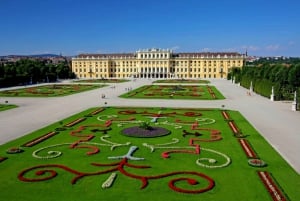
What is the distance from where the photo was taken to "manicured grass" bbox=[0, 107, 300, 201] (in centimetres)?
1176

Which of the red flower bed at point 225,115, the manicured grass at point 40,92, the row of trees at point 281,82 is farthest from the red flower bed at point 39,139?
the row of trees at point 281,82

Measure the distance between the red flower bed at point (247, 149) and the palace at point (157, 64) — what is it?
333 ft

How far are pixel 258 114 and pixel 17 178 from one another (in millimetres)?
22799

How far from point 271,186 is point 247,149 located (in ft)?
17.4

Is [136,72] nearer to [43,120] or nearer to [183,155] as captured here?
[43,120]

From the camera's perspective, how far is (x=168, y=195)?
1159 centimetres

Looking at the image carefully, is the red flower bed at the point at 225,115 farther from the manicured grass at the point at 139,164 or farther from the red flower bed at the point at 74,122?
the red flower bed at the point at 74,122

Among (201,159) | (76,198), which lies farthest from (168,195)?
(201,159)

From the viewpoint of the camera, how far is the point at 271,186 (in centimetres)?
1244

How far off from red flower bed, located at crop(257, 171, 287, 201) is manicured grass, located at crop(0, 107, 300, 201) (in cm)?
19

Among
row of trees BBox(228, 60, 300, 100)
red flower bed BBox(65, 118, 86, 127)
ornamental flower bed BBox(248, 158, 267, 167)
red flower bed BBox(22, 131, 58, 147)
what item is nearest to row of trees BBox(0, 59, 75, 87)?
red flower bed BBox(65, 118, 86, 127)

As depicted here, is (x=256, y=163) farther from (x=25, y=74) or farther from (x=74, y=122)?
(x=25, y=74)

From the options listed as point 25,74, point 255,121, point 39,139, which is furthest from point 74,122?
point 25,74

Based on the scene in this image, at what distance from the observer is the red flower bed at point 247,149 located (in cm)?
1658
